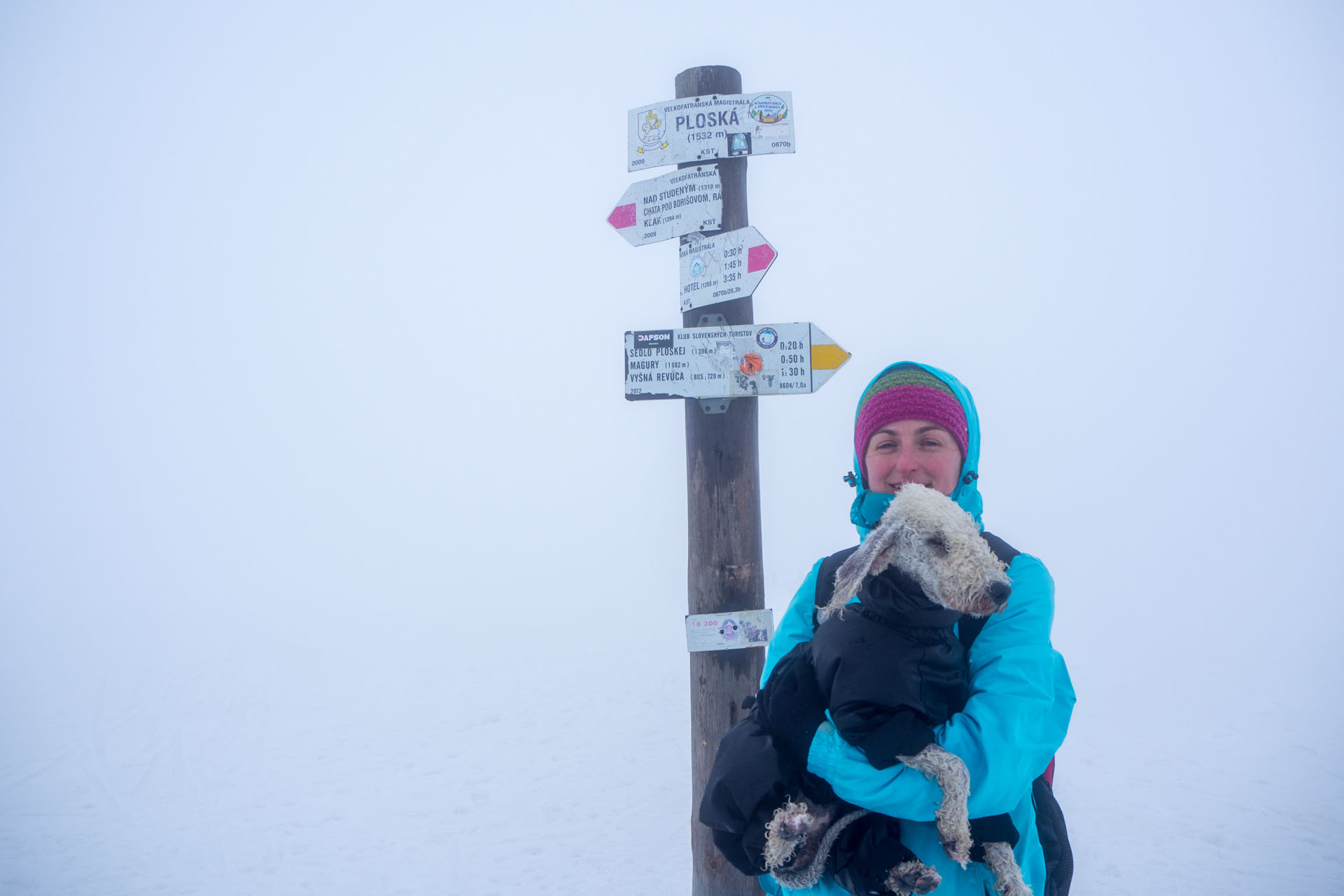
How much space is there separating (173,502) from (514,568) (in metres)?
16.8

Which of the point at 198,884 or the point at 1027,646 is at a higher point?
the point at 1027,646

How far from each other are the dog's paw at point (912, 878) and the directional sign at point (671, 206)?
7.49ft

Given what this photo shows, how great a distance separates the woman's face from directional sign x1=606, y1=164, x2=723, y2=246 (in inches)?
50.8

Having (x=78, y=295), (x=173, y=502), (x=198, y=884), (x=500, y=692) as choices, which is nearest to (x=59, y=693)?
(x=500, y=692)

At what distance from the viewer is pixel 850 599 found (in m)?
1.90

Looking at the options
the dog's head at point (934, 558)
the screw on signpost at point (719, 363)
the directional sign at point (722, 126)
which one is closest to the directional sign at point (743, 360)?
the screw on signpost at point (719, 363)

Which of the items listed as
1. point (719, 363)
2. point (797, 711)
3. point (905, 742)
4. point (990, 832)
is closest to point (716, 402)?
point (719, 363)

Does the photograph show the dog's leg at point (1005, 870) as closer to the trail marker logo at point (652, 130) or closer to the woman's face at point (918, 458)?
the woman's face at point (918, 458)

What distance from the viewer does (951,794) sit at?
5.23ft

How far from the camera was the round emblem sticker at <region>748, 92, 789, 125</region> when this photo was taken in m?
2.94

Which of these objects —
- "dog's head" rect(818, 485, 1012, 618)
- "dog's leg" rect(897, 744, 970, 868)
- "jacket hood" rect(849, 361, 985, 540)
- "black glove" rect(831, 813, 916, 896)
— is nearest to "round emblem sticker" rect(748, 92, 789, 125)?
"jacket hood" rect(849, 361, 985, 540)

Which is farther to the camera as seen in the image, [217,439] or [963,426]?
[217,439]

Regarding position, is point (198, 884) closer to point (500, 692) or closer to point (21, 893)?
point (21, 893)

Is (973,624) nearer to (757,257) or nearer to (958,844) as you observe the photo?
(958,844)
